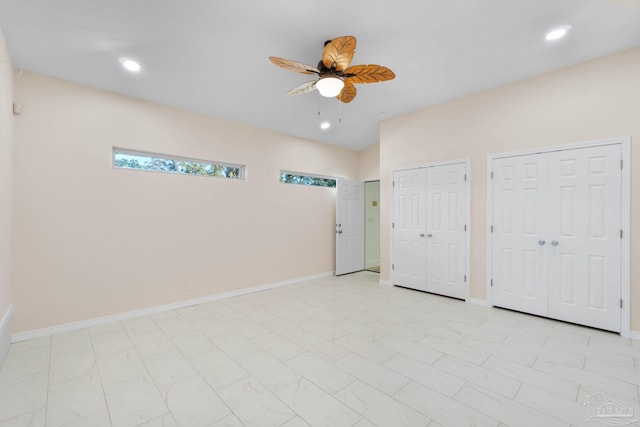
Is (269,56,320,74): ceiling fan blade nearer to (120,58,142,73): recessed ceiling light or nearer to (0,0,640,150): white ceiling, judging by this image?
(0,0,640,150): white ceiling

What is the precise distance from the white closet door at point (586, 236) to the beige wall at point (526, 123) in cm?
14

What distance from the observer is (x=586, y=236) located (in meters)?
3.15

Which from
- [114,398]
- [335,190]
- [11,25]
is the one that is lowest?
[114,398]

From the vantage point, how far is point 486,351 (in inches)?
103

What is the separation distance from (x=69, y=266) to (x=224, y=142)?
8.30 ft

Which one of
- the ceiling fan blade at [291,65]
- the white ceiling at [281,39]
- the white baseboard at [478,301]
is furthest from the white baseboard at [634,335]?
the ceiling fan blade at [291,65]

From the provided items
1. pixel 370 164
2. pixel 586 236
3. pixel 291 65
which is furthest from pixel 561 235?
pixel 370 164

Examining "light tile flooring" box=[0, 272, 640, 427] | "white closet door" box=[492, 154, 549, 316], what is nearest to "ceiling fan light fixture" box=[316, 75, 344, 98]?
"light tile flooring" box=[0, 272, 640, 427]

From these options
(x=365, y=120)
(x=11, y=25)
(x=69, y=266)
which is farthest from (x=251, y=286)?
(x=11, y=25)

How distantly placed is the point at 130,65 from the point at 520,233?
5002 millimetres

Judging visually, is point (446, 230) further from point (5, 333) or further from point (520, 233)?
point (5, 333)

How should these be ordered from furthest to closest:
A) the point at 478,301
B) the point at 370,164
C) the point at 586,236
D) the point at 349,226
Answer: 1. the point at 370,164
2. the point at 349,226
3. the point at 478,301
4. the point at 586,236

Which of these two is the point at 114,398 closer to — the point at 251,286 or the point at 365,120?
the point at 251,286

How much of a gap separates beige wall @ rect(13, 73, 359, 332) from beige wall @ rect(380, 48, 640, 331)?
2475 millimetres
